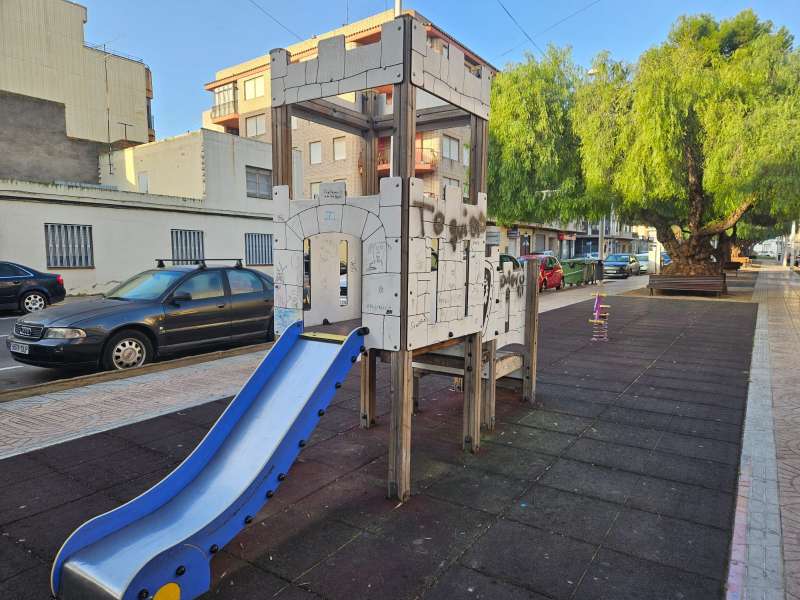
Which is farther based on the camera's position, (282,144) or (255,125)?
(255,125)

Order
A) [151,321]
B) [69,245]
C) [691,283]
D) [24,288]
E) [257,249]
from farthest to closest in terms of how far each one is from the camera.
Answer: [257,249] < [691,283] < [69,245] < [24,288] < [151,321]

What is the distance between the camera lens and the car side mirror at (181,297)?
793cm

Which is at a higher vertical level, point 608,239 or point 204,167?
point 204,167

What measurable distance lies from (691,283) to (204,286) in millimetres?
17497

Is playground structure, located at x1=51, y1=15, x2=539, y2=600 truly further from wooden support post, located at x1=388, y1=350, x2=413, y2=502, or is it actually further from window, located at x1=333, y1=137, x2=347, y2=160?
window, located at x1=333, y1=137, x2=347, y2=160

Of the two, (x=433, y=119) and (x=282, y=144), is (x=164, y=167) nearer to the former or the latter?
(x=433, y=119)

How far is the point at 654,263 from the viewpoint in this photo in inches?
1174

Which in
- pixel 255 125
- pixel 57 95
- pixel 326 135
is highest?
pixel 255 125

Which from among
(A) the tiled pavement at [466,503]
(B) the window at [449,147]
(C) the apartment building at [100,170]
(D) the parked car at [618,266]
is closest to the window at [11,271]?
(C) the apartment building at [100,170]

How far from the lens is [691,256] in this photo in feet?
66.2

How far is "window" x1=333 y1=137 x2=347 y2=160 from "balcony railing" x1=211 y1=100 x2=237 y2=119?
10931 millimetres

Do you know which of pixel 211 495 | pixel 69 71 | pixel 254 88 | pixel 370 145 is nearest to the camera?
pixel 211 495

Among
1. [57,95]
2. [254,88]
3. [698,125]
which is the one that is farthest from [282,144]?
[254,88]

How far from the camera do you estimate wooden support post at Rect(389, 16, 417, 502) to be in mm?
3457
